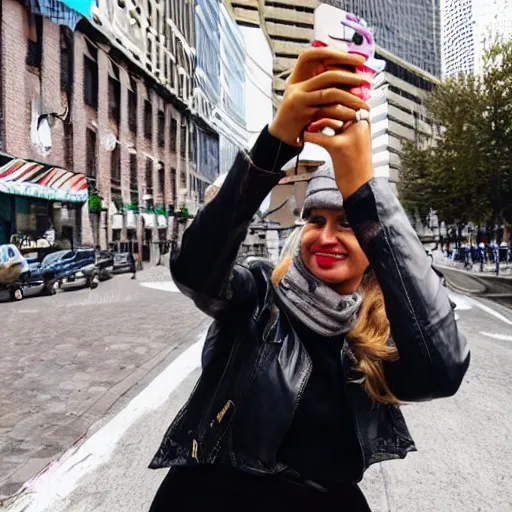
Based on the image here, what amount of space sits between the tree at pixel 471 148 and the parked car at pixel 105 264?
32.0ft

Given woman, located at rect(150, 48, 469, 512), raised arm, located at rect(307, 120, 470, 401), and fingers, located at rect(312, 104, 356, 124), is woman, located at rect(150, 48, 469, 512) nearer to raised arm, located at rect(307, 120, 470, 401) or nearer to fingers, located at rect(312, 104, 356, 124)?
raised arm, located at rect(307, 120, 470, 401)

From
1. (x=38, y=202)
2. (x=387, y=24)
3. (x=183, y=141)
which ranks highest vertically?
(x=387, y=24)

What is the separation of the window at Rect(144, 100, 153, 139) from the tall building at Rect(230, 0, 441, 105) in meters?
3.20

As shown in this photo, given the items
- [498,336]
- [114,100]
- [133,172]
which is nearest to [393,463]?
[498,336]

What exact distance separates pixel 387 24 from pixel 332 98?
7010 mm

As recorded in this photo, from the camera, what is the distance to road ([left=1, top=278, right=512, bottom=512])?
2.76m

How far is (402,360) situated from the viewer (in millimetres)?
958

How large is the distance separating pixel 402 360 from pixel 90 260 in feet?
32.3

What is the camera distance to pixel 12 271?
28.4 ft

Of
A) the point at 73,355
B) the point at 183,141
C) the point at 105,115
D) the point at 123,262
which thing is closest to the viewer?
the point at 73,355

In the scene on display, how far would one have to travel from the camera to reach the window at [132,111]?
11.7m

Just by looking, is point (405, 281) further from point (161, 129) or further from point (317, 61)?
point (161, 129)

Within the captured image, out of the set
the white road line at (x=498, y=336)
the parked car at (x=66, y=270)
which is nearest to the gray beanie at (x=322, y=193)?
the white road line at (x=498, y=336)

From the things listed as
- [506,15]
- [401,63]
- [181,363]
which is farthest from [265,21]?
[506,15]
